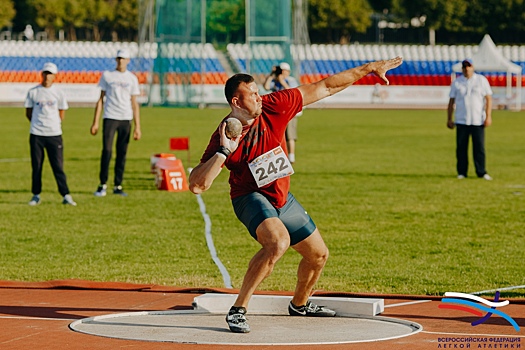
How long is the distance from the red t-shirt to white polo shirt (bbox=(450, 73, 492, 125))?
13160 millimetres

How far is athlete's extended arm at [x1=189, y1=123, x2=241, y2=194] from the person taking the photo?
25.6 feet

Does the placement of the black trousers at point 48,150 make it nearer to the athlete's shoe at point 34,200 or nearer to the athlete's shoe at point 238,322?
the athlete's shoe at point 34,200

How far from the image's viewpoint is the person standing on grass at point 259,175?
26.3 ft

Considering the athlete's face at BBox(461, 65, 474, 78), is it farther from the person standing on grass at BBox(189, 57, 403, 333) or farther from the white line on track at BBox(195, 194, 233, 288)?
the person standing on grass at BBox(189, 57, 403, 333)

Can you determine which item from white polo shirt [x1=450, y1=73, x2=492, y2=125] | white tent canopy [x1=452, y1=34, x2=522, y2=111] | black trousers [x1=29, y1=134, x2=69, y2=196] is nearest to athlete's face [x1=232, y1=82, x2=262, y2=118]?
black trousers [x1=29, y1=134, x2=69, y2=196]

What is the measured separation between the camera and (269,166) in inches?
321

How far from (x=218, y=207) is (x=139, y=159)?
31.4 feet

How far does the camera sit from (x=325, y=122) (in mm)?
44719

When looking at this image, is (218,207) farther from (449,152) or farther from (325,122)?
(325,122)

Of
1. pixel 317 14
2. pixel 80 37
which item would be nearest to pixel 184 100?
pixel 317 14

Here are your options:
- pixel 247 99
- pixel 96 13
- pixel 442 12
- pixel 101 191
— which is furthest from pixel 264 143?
pixel 96 13

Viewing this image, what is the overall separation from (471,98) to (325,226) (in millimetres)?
7133

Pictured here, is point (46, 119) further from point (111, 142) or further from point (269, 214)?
point (269, 214)

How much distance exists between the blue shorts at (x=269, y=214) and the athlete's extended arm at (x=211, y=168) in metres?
0.47
